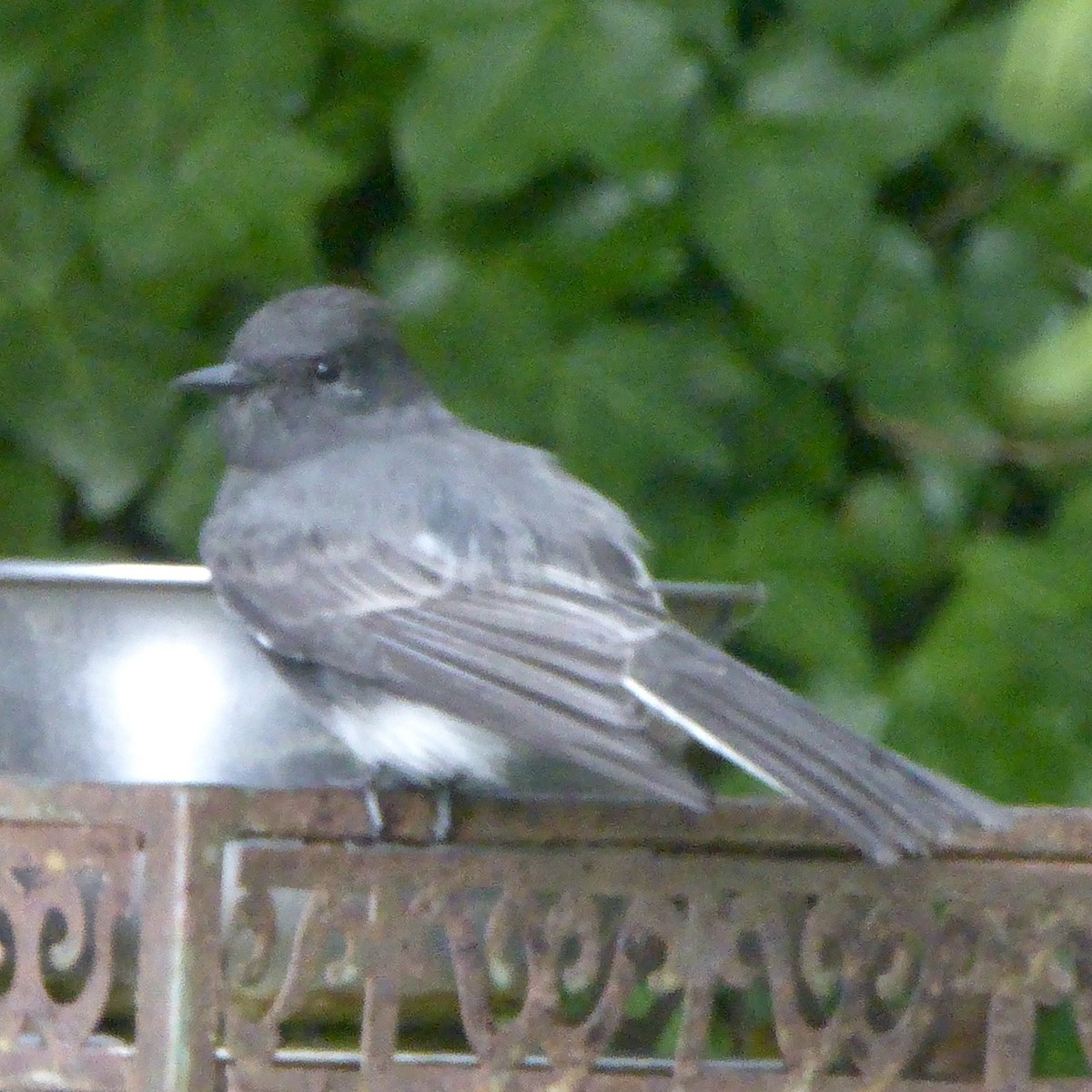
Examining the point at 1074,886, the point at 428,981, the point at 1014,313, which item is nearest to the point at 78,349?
the point at 1014,313

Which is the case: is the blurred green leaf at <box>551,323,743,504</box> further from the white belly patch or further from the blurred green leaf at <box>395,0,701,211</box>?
the white belly patch

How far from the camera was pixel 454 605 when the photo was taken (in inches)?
64.2

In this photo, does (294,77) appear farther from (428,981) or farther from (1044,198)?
(428,981)

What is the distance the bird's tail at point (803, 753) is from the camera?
3.83ft

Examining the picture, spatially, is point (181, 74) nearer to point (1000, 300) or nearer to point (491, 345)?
point (491, 345)

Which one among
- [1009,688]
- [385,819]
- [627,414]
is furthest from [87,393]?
[385,819]

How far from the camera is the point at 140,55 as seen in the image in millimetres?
2111

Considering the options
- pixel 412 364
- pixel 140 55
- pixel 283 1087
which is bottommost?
pixel 283 1087

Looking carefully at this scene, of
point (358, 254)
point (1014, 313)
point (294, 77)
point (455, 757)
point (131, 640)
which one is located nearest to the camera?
point (131, 640)

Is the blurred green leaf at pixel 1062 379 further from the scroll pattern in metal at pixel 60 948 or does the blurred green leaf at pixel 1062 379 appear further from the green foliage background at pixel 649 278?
the scroll pattern in metal at pixel 60 948

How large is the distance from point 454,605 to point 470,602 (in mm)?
13

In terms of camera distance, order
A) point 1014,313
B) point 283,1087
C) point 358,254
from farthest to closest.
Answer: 1. point 358,254
2. point 1014,313
3. point 283,1087

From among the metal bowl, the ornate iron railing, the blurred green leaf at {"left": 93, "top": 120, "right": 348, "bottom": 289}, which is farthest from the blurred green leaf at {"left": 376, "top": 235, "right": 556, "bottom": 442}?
the ornate iron railing

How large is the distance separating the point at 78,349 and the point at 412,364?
33 centimetres
